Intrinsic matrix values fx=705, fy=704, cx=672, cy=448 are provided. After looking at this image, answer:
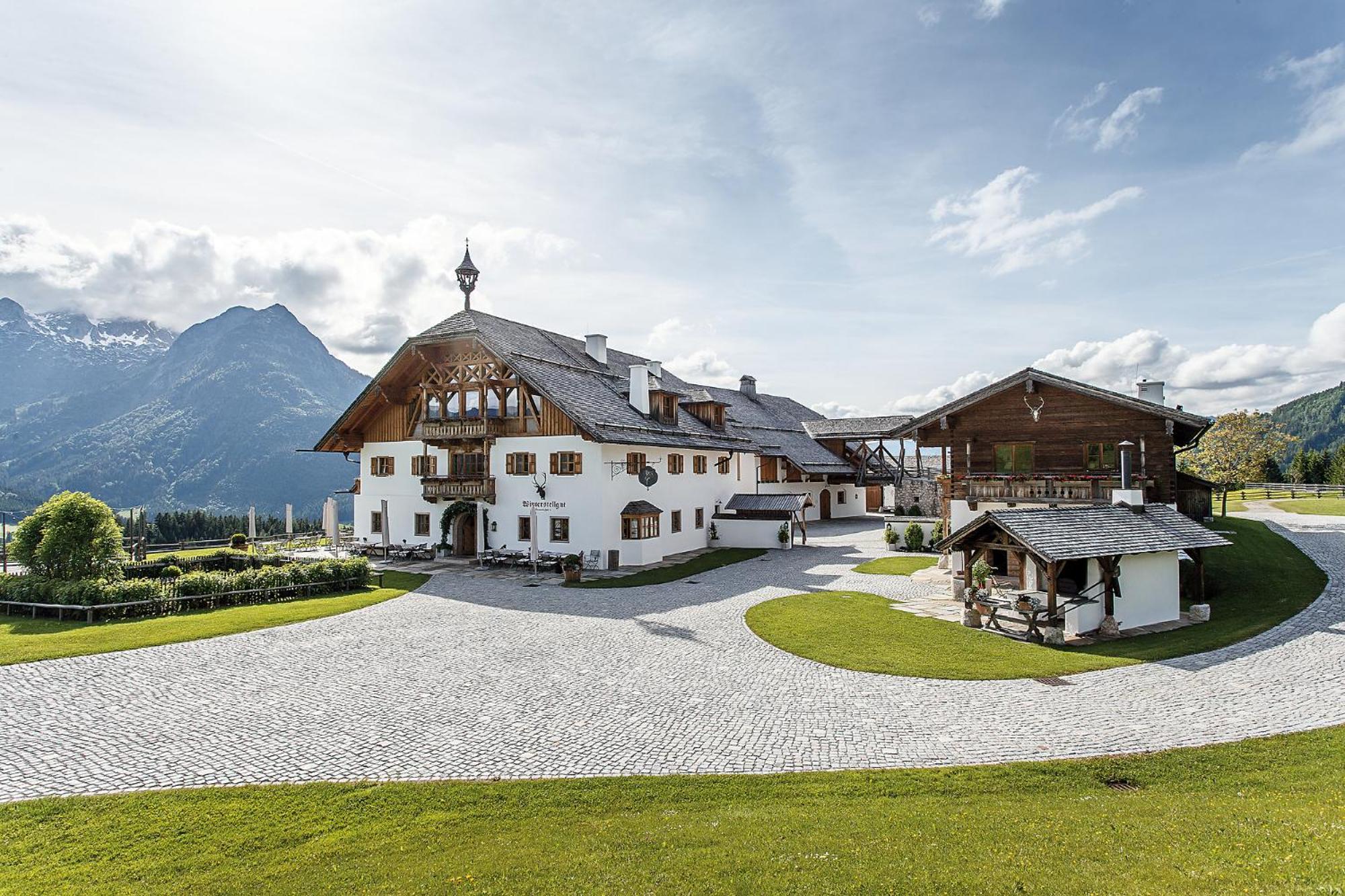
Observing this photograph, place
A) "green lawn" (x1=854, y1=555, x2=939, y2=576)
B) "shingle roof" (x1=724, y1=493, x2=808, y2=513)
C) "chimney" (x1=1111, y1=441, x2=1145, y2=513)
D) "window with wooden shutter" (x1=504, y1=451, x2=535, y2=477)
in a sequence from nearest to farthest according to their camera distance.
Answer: "chimney" (x1=1111, y1=441, x2=1145, y2=513)
"green lawn" (x1=854, y1=555, x2=939, y2=576)
"window with wooden shutter" (x1=504, y1=451, x2=535, y2=477)
"shingle roof" (x1=724, y1=493, x2=808, y2=513)

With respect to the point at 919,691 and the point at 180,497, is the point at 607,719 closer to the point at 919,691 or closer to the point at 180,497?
the point at 919,691

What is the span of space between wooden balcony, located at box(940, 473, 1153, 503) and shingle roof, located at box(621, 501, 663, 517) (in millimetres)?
12269

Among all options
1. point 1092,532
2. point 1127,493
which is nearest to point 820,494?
point 1127,493

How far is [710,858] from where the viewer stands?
706cm

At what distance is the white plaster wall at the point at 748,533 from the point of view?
35469mm

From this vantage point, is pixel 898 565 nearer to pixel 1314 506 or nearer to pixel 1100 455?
pixel 1100 455

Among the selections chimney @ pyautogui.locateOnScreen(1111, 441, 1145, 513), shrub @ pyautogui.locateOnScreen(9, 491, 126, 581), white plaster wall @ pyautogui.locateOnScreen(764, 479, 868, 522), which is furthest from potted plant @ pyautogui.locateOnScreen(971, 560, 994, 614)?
white plaster wall @ pyautogui.locateOnScreen(764, 479, 868, 522)

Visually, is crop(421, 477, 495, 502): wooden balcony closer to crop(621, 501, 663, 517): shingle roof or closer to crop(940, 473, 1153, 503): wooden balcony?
crop(621, 501, 663, 517): shingle roof

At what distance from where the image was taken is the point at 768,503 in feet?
121

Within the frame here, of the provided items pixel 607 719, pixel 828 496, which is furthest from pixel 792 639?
pixel 828 496

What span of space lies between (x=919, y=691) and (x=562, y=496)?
19099 mm

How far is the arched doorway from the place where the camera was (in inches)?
1276

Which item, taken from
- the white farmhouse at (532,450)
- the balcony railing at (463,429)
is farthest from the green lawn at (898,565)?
the balcony railing at (463,429)

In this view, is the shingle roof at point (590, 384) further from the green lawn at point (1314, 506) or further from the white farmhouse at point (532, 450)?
the green lawn at point (1314, 506)
